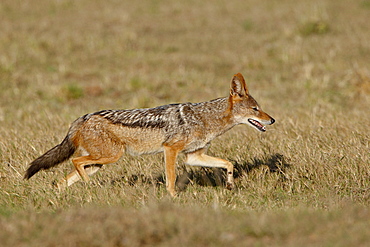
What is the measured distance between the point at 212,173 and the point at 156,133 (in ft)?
4.54

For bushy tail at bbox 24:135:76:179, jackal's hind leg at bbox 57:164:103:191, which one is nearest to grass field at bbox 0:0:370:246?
jackal's hind leg at bbox 57:164:103:191

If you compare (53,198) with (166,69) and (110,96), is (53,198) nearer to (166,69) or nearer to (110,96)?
(110,96)

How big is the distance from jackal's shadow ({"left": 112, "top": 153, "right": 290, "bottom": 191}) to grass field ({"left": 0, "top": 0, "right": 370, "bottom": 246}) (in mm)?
25

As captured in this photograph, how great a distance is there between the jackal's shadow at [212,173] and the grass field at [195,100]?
0.02 metres

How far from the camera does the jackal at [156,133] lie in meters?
6.34

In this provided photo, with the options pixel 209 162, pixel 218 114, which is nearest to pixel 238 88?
pixel 218 114

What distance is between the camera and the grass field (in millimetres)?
4250

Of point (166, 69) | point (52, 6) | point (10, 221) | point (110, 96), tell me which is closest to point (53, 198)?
point (10, 221)

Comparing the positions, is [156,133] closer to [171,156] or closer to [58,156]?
[171,156]

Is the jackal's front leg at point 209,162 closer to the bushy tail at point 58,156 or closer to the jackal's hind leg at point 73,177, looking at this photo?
the jackal's hind leg at point 73,177

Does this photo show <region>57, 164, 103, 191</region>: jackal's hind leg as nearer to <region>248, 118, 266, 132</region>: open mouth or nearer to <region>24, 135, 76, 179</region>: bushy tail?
<region>24, 135, 76, 179</region>: bushy tail

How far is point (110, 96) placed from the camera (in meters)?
13.8

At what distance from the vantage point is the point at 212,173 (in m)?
7.42

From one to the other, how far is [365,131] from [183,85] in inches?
278
